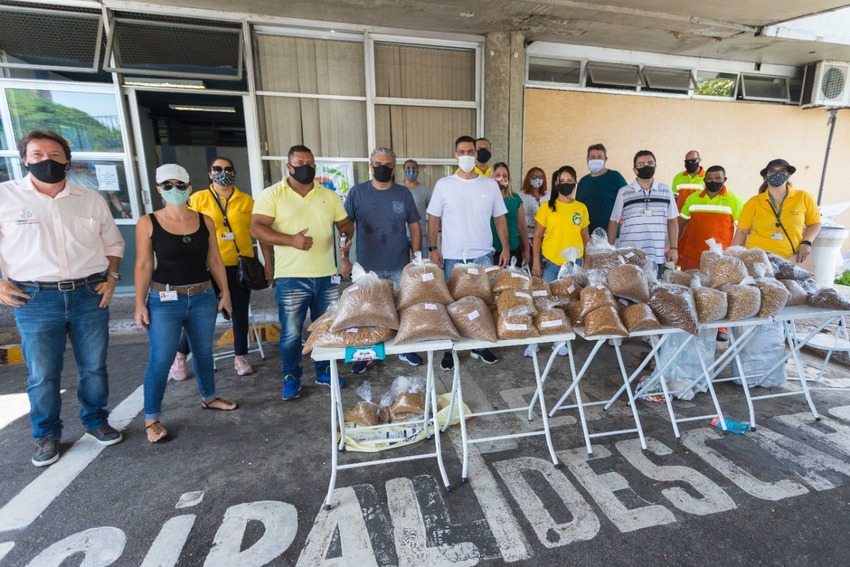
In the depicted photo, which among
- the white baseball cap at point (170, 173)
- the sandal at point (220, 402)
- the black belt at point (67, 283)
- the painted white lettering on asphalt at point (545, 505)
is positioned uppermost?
the white baseball cap at point (170, 173)

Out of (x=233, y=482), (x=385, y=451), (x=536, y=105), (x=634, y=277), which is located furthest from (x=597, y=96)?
(x=233, y=482)

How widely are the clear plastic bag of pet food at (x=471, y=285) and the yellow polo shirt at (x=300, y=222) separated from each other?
126cm

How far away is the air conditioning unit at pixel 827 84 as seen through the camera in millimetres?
7461

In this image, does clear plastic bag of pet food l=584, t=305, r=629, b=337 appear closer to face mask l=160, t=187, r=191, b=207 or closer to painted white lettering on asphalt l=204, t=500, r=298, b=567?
painted white lettering on asphalt l=204, t=500, r=298, b=567

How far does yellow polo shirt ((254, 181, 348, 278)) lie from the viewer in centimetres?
323

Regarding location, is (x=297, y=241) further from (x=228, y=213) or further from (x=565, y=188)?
(x=565, y=188)

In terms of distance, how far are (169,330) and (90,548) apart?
1287 mm

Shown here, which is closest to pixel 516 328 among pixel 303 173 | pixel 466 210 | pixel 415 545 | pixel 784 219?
pixel 415 545

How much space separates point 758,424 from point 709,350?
0.68m

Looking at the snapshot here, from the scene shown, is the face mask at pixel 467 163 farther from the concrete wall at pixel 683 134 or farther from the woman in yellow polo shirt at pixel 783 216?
the concrete wall at pixel 683 134

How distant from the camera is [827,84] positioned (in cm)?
754

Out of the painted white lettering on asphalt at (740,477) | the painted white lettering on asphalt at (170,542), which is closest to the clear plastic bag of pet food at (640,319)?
the painted white lettering on asphalt at (740,477)

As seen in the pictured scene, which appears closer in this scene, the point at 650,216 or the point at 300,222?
the point at 300,222

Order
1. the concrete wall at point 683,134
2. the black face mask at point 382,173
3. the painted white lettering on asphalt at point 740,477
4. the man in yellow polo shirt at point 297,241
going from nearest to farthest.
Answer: the painted white lettering on asphalt at point 740,477 < the man in yellow polo shirt at point 297,241 < the black face mask at point 382,173 < the concrete wall at point 683,134
